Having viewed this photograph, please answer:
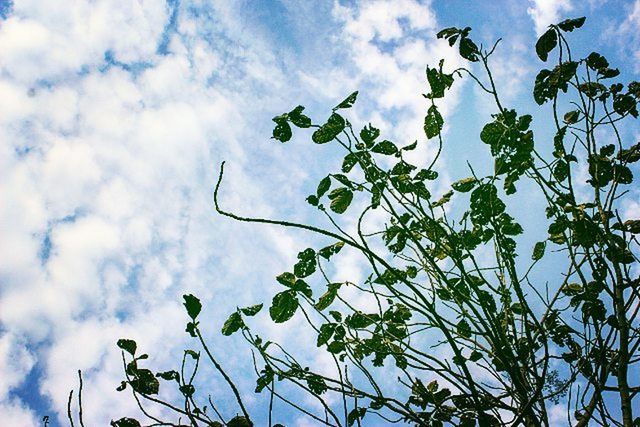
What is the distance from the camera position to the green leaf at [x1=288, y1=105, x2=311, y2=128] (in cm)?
159

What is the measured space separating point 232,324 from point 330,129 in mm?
1054

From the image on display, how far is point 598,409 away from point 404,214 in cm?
125

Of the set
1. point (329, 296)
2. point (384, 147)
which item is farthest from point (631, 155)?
point (329, 296)

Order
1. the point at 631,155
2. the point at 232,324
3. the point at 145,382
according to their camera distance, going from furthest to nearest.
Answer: the point at 631,155
the point at 232,324
the point at 145,382

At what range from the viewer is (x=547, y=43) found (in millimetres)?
1673

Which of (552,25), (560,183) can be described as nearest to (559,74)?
(552,25)

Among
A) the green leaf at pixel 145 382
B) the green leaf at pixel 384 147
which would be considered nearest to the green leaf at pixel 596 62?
the green leaf at pixel 384 147

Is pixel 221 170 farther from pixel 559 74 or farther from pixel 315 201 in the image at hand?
pixel 559 74

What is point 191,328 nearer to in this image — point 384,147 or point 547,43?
point 384,147

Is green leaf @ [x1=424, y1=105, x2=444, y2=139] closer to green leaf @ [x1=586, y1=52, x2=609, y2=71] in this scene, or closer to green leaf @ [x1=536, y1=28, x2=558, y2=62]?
green leaf @ [x1=536, y1=28, x2=558, y2=62]

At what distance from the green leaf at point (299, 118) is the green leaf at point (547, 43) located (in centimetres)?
105

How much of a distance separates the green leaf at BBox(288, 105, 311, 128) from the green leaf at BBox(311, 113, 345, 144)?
60mm

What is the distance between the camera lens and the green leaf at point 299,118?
1590 millimetres

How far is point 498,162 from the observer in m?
1.60
